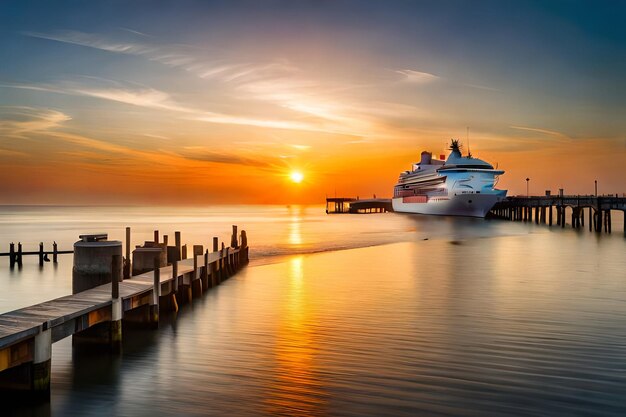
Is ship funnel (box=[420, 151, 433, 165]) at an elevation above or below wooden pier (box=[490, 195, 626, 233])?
above

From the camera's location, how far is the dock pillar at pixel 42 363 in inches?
368

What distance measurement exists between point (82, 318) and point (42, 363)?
193cm

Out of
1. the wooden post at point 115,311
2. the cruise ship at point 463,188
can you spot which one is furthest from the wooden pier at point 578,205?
the wooden post at point 115,311

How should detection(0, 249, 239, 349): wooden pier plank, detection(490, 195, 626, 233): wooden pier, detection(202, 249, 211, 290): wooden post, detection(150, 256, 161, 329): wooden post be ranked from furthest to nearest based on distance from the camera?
detection(490, 195, 626, 233): wooden pier → detection(202, 249, 211, 290): wooden post → detection(150, 256, 161, 329): wooden post → detection(0, 249, 239, 349): wooden pier plank

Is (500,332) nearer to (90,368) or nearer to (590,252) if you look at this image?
(90,368)

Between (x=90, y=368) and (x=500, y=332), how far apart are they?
10937 millimetres

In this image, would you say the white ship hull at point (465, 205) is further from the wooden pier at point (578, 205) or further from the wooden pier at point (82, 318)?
the wooden pier at point (82, 318)

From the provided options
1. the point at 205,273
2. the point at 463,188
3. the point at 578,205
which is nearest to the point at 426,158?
the point at 463,188

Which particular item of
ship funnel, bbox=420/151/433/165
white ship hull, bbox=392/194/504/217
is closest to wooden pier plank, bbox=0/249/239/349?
white ship hull, bbox=392/194/504/217

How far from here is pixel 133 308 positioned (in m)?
14.6

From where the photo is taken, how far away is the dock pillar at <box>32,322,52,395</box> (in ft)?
30.7

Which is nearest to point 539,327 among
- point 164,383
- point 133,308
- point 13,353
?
point 164,383

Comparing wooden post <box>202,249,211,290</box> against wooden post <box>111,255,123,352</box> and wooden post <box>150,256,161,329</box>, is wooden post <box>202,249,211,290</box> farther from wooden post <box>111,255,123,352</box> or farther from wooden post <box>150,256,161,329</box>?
wooden post <box>111,255,123,352</box>

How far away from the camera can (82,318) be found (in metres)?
11.3
